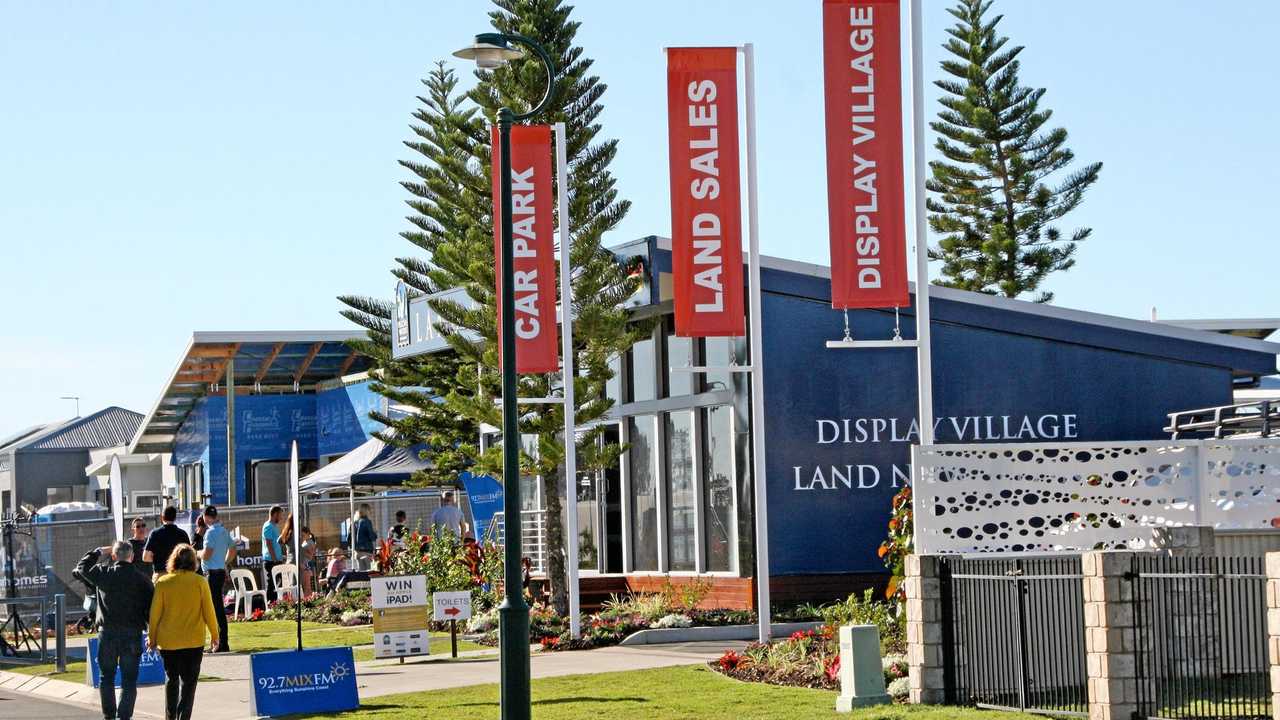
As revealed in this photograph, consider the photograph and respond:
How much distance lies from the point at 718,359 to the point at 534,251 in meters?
3.04

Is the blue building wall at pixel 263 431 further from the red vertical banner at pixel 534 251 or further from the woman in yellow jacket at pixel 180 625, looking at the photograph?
the woman in yellow jacket at pixel 180 625

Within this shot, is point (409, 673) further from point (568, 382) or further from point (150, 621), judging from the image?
point (150, 621)

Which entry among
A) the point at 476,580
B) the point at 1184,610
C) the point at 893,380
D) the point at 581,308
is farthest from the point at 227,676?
the point at 1184,610

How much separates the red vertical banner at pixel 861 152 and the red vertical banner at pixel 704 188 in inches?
65.2

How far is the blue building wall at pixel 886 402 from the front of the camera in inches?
849

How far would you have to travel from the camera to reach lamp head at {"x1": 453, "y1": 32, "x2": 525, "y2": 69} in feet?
42.7

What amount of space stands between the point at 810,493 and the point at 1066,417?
131 inches

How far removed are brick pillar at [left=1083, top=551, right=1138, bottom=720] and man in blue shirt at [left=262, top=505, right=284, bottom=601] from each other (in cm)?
1775

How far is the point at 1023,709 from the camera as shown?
13469mm

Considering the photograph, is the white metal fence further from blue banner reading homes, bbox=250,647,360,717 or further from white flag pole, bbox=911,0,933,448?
blue banner reading homes, bbox=250,647,360,717

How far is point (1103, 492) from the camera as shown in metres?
14.9

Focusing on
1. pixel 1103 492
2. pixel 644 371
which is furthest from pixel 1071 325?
pixel 1103 492

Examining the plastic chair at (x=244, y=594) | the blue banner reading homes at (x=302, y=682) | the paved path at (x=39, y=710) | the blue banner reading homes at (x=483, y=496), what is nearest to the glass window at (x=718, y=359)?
the blue banner reading homes at (x=483, y=496)

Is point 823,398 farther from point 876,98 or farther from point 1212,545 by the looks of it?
point 1212,545
